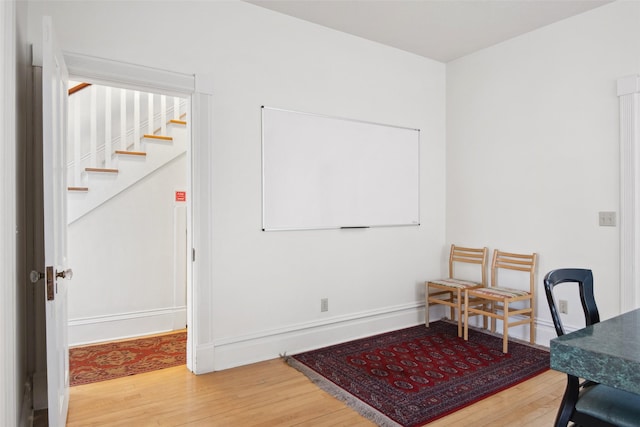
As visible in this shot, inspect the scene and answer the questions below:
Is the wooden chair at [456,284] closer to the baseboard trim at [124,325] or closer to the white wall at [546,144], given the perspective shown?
the white wall at [546,144]

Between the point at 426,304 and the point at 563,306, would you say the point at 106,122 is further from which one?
the point at 563,306

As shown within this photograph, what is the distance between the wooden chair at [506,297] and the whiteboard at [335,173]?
90 cm

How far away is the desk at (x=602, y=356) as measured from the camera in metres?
0.93

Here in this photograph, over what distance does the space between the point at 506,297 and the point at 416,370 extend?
99 centimetres

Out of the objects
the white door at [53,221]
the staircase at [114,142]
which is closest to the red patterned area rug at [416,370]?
the white door at [53,221]

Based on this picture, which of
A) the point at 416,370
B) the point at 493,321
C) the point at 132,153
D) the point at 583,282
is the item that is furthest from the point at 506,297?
the point at 132,153

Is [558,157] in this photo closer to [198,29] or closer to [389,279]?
[389,279]

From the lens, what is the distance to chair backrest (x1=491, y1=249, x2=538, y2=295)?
3.58m

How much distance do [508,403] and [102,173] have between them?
12.2ft

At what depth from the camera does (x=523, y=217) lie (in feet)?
12.3

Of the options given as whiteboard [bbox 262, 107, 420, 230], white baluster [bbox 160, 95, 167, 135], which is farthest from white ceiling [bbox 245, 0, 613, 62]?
white baluster [bbox 160, 95, 167, 135]

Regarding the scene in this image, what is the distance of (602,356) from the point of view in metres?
0.97

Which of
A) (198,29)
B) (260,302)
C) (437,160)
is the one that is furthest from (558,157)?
(198,29)

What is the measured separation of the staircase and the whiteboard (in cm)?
137
